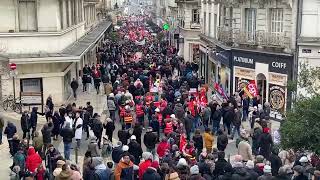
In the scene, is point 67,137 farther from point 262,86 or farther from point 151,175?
point 262,86

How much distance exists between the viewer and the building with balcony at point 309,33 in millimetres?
28844

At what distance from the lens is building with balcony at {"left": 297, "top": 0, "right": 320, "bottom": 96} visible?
2884cm

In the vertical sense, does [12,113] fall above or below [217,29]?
below

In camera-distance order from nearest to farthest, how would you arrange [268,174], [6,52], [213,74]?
[268,174], [6,52], [213,74]

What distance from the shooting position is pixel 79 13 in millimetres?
43719

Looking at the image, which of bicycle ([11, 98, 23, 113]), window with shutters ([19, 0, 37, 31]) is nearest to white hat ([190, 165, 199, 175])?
bicycle ([11, 98, 23, 113])

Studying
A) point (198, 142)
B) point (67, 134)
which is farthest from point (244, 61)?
point (67, 134)

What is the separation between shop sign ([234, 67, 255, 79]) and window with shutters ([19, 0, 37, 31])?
39.1ft

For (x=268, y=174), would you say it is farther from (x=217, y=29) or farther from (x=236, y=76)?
(x=217, y=29)

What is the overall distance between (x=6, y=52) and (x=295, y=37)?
602 inches

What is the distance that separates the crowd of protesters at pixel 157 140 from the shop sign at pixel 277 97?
1.71 m

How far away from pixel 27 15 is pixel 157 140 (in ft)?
44.4

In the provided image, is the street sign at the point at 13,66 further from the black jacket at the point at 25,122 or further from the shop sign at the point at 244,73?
the shop sign at the point at 244,73

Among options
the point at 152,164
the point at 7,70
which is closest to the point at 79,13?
the point at 7,70
